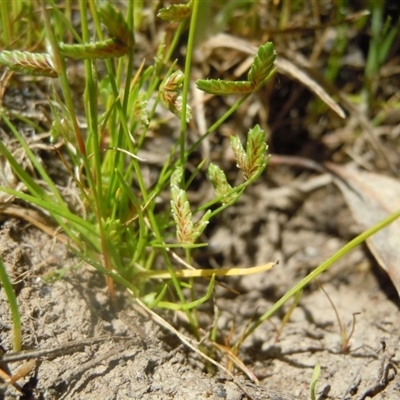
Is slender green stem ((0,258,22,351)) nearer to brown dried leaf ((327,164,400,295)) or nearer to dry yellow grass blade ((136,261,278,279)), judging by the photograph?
dry yellow grass blade ((136,261,278,279))

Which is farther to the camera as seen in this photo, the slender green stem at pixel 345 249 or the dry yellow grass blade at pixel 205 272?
the dry yellow grass blade at pixel 205 272

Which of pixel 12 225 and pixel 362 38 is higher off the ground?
pixel 362 38

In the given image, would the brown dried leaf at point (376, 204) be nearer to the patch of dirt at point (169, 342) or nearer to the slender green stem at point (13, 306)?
the patch of dirt at point (169, 342)

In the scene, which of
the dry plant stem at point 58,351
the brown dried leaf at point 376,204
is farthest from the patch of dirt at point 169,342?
the brown dried leaf at point 376,204

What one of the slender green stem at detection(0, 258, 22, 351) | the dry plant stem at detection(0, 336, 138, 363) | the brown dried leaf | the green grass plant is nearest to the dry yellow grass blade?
the green grass plant

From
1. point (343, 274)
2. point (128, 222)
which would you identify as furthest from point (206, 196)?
point (128, 222)

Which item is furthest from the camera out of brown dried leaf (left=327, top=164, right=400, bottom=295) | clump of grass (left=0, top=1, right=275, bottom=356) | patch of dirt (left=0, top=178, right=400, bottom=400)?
brown dried leaf (left=327, top=164, right=400, bottom=295)

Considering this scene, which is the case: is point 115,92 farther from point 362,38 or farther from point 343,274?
point 362,38
